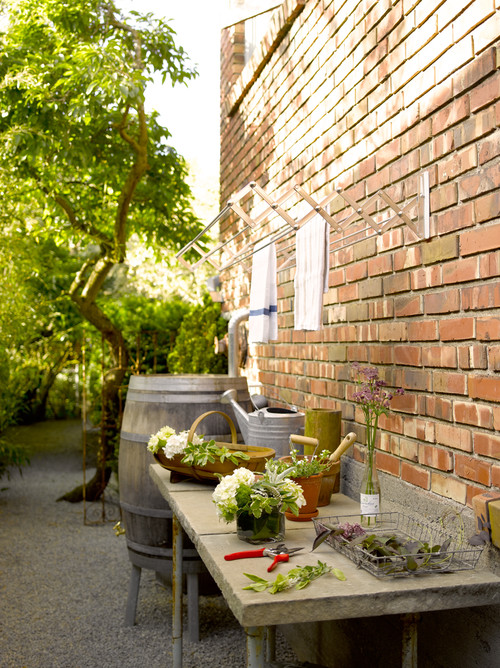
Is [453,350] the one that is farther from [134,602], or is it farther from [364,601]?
[134,602]

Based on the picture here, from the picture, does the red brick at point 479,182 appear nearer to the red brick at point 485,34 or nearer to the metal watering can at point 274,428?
the red brick at point 485,34

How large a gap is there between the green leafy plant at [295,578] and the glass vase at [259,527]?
9.2 inches

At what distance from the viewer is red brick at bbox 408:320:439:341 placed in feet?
6.42

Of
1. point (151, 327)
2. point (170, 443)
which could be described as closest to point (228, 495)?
point (170, 443)

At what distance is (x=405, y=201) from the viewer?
2146 millimetres

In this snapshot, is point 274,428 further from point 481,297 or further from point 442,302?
point 481,297

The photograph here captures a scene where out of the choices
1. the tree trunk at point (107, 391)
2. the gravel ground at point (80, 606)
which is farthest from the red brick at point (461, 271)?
the tree trunk at point (107, 391)

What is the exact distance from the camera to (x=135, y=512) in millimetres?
3248

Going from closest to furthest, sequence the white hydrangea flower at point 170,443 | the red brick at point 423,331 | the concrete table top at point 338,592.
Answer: the concrete table top at point 338,592 → the red brick at point 423,331 → the white hydrangea flower at point 170,443

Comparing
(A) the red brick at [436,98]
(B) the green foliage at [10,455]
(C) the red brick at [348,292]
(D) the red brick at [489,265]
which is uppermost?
(A) the red brick at [436,98]

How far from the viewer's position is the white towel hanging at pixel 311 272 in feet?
7.27

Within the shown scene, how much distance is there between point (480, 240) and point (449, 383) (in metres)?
0.41

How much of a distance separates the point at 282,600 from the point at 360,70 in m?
1.94

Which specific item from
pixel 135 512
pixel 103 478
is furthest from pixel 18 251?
pixel 135 512
